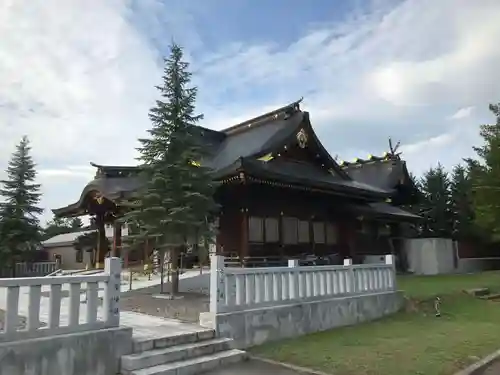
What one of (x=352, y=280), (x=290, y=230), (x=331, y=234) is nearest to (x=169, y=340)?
(x=352, y=280)

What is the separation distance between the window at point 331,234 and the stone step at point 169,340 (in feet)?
41.6

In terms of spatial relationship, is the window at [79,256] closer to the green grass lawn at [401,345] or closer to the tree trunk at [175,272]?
the tree trunk at [175,272]

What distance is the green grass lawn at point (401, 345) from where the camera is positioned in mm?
5586

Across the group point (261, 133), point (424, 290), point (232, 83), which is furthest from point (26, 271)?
point (424, 290)

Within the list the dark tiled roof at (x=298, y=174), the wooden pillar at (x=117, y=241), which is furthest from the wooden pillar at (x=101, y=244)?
the dark tiled roof at (x=298, y=174)

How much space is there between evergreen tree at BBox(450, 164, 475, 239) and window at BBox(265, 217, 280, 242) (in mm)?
14680

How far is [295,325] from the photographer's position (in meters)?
7.60

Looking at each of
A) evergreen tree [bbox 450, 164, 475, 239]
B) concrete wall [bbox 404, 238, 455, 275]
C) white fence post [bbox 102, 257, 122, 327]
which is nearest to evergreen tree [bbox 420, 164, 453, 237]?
evergreen tree [bbox 450, 164, 475, 239]

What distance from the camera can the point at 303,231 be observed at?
1725 centimetres

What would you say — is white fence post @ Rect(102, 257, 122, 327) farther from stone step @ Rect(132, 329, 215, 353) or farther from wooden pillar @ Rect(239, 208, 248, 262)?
wooden pillar @ Rect(239, 208, 248, 262)

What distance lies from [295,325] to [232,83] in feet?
22.4

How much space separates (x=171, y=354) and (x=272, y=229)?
10.6 metres

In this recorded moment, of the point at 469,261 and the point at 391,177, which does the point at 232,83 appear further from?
the point at 469,261

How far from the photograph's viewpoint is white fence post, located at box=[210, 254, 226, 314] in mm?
6512
